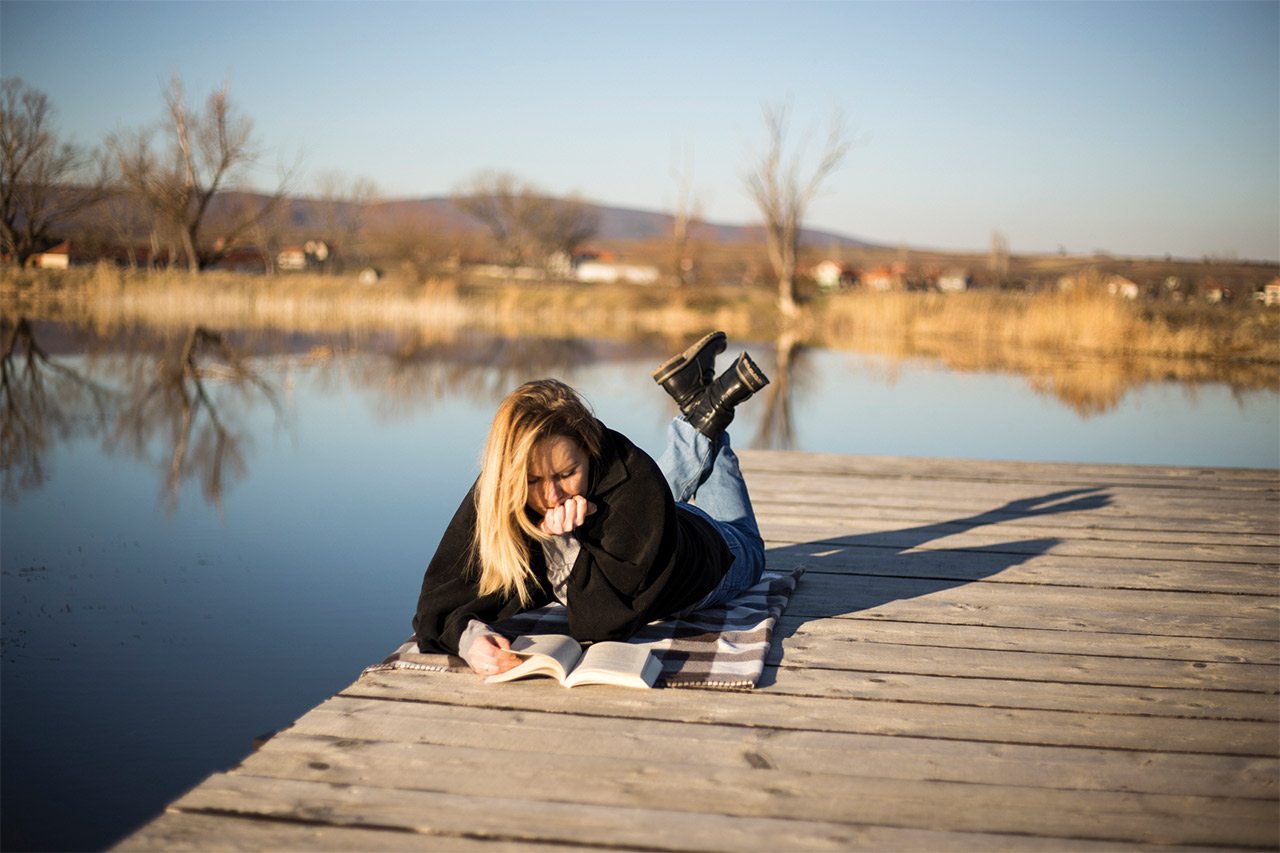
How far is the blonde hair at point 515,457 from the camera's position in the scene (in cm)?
262

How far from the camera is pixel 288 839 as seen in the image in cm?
189

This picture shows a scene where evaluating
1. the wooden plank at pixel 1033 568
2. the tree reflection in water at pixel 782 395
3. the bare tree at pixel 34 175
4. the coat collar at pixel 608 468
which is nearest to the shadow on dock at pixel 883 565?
the wooden plank at pixel 1033 568

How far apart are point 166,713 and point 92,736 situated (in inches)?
9.8

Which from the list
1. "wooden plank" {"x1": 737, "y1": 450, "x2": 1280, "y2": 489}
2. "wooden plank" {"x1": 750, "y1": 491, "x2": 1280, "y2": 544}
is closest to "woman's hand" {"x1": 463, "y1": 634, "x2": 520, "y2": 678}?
"wooden plank" {"x1": 750, "y1": 491, "x2": 1280, "y2": 544}

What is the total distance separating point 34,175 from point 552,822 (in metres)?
32.5

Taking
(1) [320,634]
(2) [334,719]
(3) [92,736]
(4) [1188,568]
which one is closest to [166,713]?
(3) [92,736]

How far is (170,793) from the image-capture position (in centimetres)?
296

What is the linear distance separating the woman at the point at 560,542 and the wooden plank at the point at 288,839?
0.76 m

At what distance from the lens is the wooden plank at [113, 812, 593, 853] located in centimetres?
186

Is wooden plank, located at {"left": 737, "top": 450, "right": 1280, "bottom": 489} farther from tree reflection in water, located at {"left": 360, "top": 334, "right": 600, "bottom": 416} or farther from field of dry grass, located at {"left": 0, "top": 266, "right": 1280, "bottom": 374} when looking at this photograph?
field of dry grass, located at {"left": 0, "top": 266, "right": 1280, "bottom": 374}

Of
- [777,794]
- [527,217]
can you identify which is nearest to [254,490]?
[777,794]

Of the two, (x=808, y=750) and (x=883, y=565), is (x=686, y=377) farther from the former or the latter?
(x=808, y=750)

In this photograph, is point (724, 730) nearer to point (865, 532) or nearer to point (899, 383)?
point (865, 532)

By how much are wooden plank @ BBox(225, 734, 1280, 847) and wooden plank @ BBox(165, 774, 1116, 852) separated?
1.2 inches
